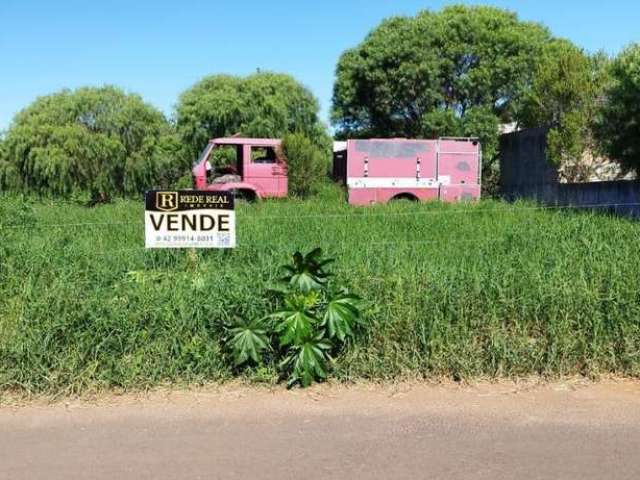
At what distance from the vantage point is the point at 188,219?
6.01 meters

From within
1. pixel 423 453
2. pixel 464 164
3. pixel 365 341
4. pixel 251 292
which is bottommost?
pixel 423 453

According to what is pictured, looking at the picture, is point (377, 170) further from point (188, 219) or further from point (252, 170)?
point (188, 219)

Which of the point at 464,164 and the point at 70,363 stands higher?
the point at 464,164

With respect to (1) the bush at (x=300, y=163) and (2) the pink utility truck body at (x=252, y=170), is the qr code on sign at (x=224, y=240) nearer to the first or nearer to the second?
(2) the pink utility truck body at (x=252, y=170)

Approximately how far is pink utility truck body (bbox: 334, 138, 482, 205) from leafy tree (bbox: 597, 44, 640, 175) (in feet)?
14.0

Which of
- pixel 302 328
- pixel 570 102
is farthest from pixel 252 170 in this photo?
pixel 302 328

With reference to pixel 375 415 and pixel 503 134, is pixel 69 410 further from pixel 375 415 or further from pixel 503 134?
pixel 503 134

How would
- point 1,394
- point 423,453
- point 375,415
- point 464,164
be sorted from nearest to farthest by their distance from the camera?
point 423,453 → point 375,415 → point 1,394 → point 464,164

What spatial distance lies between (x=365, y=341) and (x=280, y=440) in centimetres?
134

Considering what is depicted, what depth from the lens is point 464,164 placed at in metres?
19.9

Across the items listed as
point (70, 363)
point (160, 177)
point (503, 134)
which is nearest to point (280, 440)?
point (70, 363)

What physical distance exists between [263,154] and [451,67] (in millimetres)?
12573

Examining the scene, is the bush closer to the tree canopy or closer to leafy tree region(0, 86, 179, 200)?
leafy tree region(0, 86, 179, 200)

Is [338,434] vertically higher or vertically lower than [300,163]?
lower
